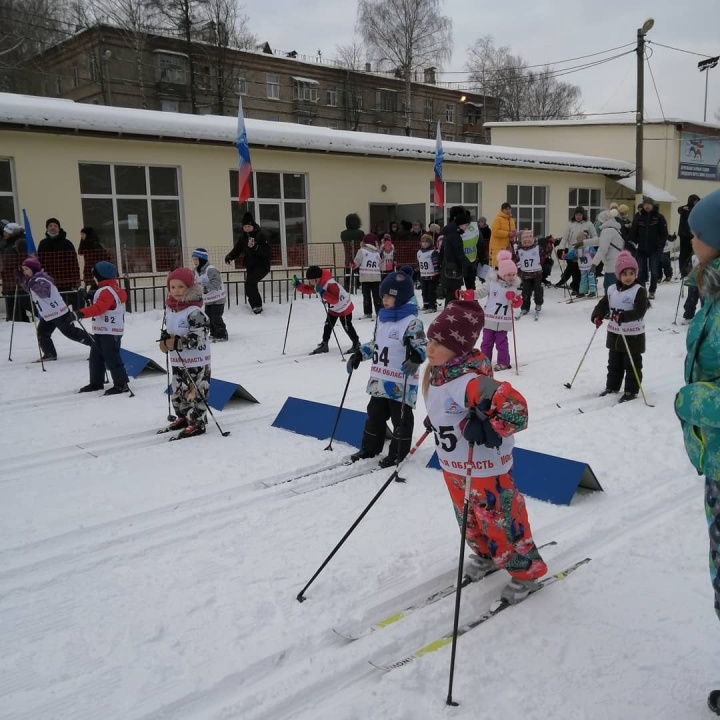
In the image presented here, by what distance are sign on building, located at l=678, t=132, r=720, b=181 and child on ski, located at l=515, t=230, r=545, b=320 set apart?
16.9 m

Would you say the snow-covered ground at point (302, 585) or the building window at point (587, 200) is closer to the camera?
the snow-covered ground at point (302, 585)

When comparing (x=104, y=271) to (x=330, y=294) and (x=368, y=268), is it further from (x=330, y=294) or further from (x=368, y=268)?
(x=368, y=268)

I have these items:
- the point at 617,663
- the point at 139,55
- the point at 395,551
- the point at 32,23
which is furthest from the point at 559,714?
the point at 32,23

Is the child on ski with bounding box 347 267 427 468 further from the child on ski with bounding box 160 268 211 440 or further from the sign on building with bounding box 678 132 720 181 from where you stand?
the sign on building with bounding box 678 132 720 181

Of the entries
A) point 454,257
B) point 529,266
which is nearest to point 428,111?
point 529,266

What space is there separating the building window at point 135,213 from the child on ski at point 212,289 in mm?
3812

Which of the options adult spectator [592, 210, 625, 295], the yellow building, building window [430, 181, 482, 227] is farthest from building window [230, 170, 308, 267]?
adult spectator [592, 210, 625, 295]

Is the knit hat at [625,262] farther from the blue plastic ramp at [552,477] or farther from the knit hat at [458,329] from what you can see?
the knit hat at [458,329]

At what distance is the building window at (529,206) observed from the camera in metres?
22.6

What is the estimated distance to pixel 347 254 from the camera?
54.2 feet

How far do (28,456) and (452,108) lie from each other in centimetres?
5386

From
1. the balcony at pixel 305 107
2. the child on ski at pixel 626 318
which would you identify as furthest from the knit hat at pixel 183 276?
the balcony at pixel 305 107

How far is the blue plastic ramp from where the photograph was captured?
15.6 feet

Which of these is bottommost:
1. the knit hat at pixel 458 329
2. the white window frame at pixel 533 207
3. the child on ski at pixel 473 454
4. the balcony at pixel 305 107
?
the child on ski at pixel 473 454
